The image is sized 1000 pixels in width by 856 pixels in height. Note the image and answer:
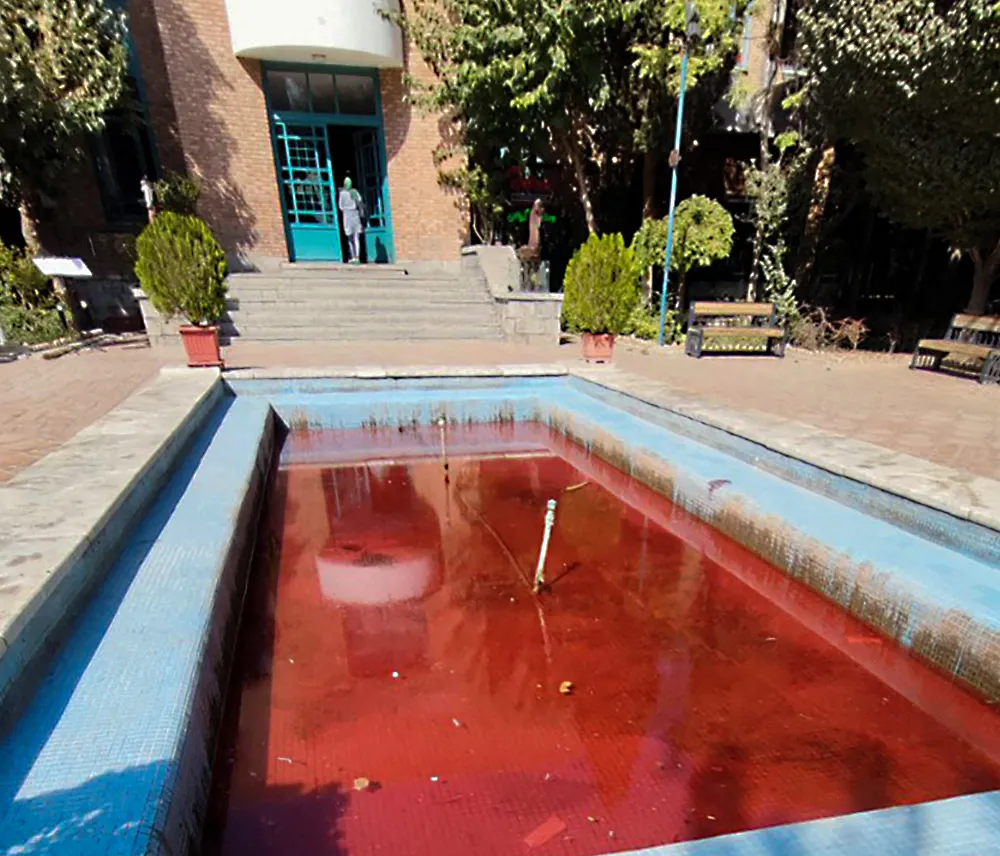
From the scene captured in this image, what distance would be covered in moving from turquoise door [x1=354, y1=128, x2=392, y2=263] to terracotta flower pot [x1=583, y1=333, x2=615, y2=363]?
6628 mm

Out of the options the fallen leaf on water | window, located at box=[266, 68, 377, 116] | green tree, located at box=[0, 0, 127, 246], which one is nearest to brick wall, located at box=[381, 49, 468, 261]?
window, located at box=[266, 68, 377, 116]

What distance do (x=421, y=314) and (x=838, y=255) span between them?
32.7 ft

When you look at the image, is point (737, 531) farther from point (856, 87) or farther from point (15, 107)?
point (15, 107)

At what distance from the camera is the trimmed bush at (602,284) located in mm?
6977

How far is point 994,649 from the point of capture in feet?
8.07

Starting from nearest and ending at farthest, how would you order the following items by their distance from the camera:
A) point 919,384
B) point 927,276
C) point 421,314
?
1. point 919,384
2. point 421,314
3. point 927,276

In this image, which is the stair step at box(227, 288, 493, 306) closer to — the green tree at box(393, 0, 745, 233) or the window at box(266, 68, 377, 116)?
the green tree at box(393, 0, 745, 233)

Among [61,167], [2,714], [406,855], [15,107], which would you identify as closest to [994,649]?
[406,855]

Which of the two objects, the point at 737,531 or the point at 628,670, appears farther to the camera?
the point at 737,531

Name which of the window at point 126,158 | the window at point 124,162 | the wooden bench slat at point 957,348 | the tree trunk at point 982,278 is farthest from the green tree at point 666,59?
the window at point 124,162

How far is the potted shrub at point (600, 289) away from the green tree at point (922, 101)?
4.17 metres

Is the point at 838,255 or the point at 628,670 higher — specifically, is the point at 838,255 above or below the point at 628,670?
above

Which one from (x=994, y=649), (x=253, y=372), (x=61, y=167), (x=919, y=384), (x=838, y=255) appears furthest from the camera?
(x=838, y=255)

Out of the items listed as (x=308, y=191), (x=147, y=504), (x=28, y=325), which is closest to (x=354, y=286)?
(x=308, y=191)
